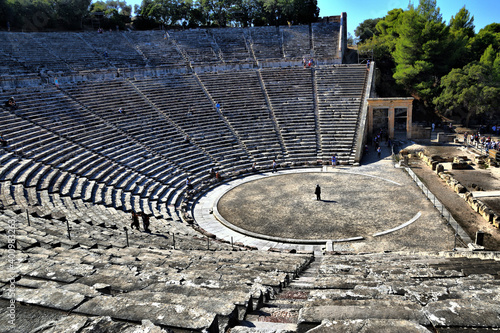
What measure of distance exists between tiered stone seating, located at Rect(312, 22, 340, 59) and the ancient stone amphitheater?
10.1 inches

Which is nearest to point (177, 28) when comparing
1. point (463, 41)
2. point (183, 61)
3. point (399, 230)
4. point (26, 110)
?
point (183, 61)

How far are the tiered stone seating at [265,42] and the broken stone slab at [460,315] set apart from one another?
1538 inches

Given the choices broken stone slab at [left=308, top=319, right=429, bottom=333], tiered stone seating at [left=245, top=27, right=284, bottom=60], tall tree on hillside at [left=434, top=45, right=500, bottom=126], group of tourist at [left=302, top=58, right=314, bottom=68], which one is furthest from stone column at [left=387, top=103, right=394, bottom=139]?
broken stone slab at [left=308, top=319, right=429, bottom=333]

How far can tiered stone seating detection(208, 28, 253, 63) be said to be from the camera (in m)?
41.2

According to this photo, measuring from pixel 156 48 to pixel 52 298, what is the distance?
4011cm

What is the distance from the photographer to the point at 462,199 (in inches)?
815

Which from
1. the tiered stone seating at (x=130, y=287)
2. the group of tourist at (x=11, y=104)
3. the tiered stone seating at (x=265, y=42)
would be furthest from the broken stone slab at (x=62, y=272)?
the tiered stone seating at (x=265, y=42)

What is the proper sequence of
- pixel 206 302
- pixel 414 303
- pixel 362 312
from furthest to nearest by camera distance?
pixel 414 303
pixel 206 302
pixel 362 312

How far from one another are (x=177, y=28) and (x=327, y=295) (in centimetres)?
4950

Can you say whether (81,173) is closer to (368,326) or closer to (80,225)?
(80,225)

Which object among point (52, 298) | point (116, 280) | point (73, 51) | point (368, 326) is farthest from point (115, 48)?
point (368, 326)

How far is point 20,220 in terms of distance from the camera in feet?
37.2

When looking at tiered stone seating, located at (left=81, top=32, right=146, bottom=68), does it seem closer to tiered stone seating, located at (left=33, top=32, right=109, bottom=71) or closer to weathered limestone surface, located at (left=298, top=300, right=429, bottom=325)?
tiered stone seating, located at (left=33, top=32, right=109, bottom=71)

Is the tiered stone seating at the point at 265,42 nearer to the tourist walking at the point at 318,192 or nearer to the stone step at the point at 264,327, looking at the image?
the tourist walking at the point at 318,192
